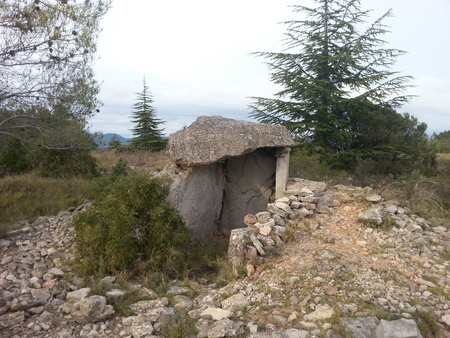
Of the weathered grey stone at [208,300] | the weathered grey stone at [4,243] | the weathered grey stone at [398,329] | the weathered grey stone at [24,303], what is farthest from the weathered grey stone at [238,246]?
the weathered grey stone at [4,243]

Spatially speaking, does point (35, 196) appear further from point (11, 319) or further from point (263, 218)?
point (263, 218)

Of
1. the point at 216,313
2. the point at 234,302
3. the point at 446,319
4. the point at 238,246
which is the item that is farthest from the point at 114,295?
the point at 446,319

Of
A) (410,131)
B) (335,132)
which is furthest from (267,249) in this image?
(410,131)

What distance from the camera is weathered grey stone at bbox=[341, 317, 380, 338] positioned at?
3309 millimetres

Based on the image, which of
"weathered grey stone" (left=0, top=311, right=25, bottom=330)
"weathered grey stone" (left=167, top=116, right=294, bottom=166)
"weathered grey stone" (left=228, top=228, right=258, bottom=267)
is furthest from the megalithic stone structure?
"weathered grey stone" (left=0, top=311, right=25, bottom=330)

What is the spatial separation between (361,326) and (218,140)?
3.99 m

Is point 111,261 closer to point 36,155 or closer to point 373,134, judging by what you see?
point 36,155

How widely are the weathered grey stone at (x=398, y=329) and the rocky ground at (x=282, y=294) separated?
0.03 ft

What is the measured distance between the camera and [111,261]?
4910 mm

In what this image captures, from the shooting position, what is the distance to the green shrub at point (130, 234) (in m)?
4.93

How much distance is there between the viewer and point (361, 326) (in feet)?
11.1

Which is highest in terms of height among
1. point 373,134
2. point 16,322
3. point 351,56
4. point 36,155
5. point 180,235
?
point 351,56

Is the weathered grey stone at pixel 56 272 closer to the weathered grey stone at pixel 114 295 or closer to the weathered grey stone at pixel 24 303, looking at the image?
the weathered grey stone at pixel 24 303

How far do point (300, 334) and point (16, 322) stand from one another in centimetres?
284
